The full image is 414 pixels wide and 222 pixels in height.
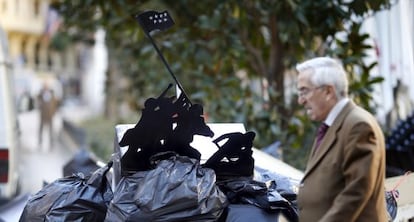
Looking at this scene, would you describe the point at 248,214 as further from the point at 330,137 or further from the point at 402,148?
the point at 402,148

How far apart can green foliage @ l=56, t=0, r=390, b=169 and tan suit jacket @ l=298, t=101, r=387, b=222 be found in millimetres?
4177

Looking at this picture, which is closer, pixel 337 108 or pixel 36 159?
pixel 337 108

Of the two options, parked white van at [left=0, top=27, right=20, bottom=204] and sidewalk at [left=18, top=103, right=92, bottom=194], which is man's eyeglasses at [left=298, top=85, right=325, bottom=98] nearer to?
parked white van at [left=0, top=27, right=20, bottom=204]

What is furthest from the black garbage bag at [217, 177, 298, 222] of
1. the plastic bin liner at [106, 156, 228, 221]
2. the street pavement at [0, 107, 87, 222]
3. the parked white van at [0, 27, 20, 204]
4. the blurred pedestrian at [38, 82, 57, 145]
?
the blurred pedestrian at [38, 82, 57, 145]

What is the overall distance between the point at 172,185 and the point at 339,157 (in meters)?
0.93

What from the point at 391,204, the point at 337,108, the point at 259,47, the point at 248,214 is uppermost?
the point at 259,47

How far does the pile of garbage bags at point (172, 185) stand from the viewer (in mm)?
3588

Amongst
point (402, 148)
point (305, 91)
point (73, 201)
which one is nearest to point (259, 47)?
point (402, 148)

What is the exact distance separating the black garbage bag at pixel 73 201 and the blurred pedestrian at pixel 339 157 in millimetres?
1359

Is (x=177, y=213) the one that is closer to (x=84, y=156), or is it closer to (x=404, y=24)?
(x=84, y=156)

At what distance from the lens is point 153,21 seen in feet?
13.6

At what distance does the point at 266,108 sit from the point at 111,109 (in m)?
18.8

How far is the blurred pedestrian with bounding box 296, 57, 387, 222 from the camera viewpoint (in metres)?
2.97

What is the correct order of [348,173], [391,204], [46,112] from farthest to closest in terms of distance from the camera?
[46,112], [391,204], [348,173]
